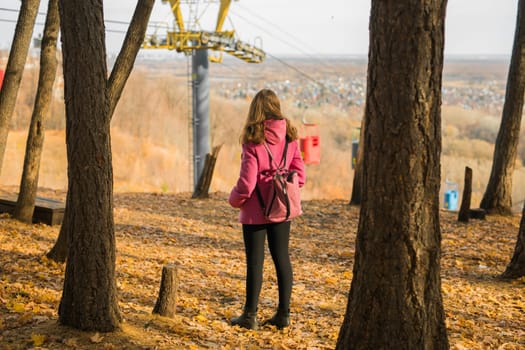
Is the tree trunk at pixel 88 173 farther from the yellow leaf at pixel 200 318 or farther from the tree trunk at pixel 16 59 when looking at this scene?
the tree trunk at pixel 16 59

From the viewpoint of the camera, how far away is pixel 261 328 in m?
5.22

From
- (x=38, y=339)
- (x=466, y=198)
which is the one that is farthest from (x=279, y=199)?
(x=466, y=198)

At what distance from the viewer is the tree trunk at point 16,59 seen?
786 cm

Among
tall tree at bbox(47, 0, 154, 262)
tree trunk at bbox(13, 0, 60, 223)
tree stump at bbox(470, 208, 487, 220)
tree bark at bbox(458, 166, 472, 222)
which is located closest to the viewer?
tall tree at bbox(47, 0, 154, 262)

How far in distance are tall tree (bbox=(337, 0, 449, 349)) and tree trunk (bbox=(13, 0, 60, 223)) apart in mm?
5025

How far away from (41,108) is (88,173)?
12.7ft

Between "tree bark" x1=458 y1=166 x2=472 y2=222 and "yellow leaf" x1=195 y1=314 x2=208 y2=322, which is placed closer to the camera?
"yellow leaf" x1=195 y1=314 x2=208 y2=322

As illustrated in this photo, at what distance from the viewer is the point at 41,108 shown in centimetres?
785

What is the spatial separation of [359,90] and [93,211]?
2629 inches

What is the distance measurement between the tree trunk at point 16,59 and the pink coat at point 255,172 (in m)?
4.26

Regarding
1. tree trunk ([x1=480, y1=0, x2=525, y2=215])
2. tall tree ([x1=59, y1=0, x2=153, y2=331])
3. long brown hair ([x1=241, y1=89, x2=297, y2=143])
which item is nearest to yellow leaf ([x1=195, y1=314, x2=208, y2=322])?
tall tree ([x1=59, y1=0, x2=153, y2=331])

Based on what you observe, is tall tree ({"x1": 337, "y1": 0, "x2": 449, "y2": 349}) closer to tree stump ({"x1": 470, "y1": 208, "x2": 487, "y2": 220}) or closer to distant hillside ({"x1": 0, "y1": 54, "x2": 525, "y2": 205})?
tree stump ({"x1": 470, "y1": 208, "x2": 487, "y2": 220})

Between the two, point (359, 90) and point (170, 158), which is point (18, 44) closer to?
point (170, 158)

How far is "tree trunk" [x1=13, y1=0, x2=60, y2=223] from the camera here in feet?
25.0
